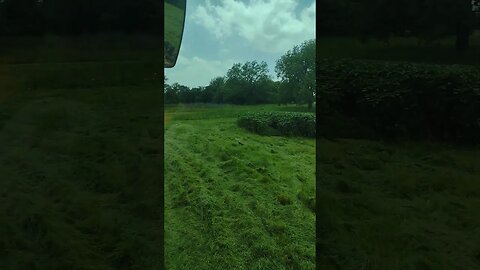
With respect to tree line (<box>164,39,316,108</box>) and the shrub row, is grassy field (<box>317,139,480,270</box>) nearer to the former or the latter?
the shrub row

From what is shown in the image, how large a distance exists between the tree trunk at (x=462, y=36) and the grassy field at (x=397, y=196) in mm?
34

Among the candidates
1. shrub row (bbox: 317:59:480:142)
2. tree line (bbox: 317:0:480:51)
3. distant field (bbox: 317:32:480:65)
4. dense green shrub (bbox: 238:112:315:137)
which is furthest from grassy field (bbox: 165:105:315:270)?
tree line (bbox: 317:0:480:51)

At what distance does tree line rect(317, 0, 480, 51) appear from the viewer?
8.20ft

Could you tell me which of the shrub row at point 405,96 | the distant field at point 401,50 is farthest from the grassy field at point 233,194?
the distant field at point 401,50

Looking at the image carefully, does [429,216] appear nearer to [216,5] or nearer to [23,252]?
[216,5]

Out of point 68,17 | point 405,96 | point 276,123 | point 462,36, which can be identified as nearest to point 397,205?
point 405,96

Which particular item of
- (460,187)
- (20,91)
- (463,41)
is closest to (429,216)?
(460,187)

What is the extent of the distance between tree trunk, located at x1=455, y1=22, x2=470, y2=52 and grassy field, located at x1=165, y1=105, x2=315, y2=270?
886 millimetres

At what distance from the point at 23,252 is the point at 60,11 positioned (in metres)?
1.30

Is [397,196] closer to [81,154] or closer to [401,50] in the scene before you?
[401,50]

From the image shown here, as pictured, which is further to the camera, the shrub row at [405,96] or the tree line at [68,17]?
the tree line at [68,17]

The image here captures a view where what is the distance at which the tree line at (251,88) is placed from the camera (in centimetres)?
266

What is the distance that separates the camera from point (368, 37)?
2.57 m

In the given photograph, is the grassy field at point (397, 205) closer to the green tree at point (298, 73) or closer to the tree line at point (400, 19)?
the green tree at point (298, 73)
